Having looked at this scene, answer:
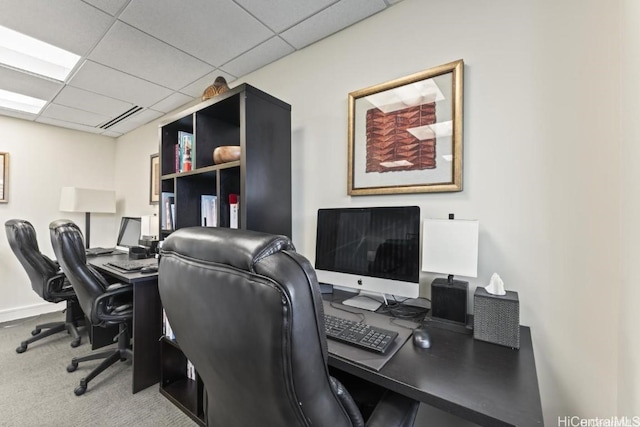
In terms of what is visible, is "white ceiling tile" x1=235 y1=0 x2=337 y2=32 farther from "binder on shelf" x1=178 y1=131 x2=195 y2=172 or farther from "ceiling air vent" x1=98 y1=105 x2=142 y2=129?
"ceiling air vent" x1=98 y1=105 x2=142 y2=129

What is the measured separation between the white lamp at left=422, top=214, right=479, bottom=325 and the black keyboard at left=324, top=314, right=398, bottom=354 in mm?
332

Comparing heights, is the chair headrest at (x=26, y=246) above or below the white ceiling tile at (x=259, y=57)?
below

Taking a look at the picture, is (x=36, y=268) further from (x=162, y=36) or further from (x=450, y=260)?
(x=450, y=260)

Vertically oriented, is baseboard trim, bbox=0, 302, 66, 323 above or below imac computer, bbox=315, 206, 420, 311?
below

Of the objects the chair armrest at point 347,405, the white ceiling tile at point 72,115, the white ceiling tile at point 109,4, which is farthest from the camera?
the white ceiling tile at point 72,115

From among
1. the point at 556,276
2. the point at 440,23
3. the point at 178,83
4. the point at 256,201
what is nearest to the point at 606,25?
the point at 440,23

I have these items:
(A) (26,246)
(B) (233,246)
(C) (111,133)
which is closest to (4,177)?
(C) (111,133)

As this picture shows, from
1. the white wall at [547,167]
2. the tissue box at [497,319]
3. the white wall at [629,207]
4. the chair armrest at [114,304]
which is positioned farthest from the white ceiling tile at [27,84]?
the white wall at [629,207]

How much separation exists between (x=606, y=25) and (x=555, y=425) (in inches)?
62.9

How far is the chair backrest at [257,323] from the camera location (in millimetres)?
519

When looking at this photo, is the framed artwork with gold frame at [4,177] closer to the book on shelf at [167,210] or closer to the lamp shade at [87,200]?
the lamp shade at [87,200]

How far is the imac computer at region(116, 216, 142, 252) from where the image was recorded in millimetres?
3219

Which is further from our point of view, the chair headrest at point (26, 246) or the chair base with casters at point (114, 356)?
the chair headrest at point (26, 246)

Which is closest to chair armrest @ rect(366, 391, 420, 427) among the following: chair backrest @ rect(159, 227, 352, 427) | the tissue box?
chair backrest @ rect(159, 227, 352, 427)
